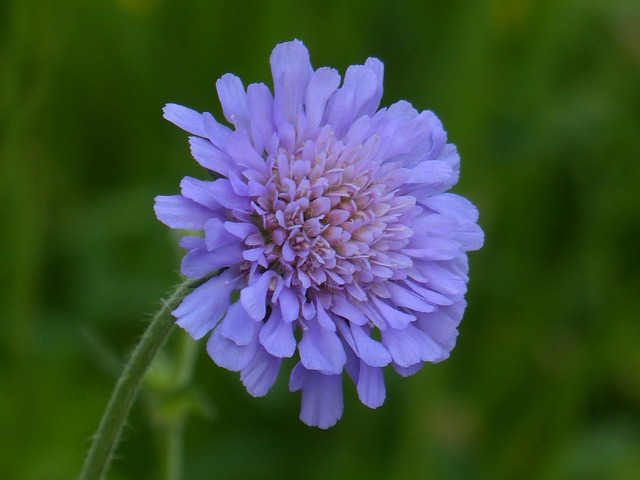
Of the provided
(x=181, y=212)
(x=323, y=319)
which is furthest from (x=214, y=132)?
(x=323, y=319)

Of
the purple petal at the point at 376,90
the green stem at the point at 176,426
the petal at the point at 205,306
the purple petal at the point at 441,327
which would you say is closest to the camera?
the petal at the point at 205,306

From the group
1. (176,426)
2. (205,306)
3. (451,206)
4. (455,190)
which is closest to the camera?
(205,306)

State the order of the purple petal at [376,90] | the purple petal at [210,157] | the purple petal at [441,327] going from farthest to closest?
the purple petal at [376,90]
the purple petal at [441,327]
the purple petal at [210,157]

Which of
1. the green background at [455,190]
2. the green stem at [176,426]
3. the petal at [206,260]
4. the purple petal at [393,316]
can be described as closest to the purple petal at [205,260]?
the petal at [206,260]

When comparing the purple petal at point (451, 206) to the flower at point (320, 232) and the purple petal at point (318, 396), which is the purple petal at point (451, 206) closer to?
the flower at point (320, 232)

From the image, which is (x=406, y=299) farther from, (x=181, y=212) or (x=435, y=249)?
(x=181, y=212)

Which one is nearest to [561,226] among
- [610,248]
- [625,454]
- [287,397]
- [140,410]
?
[610,248]
